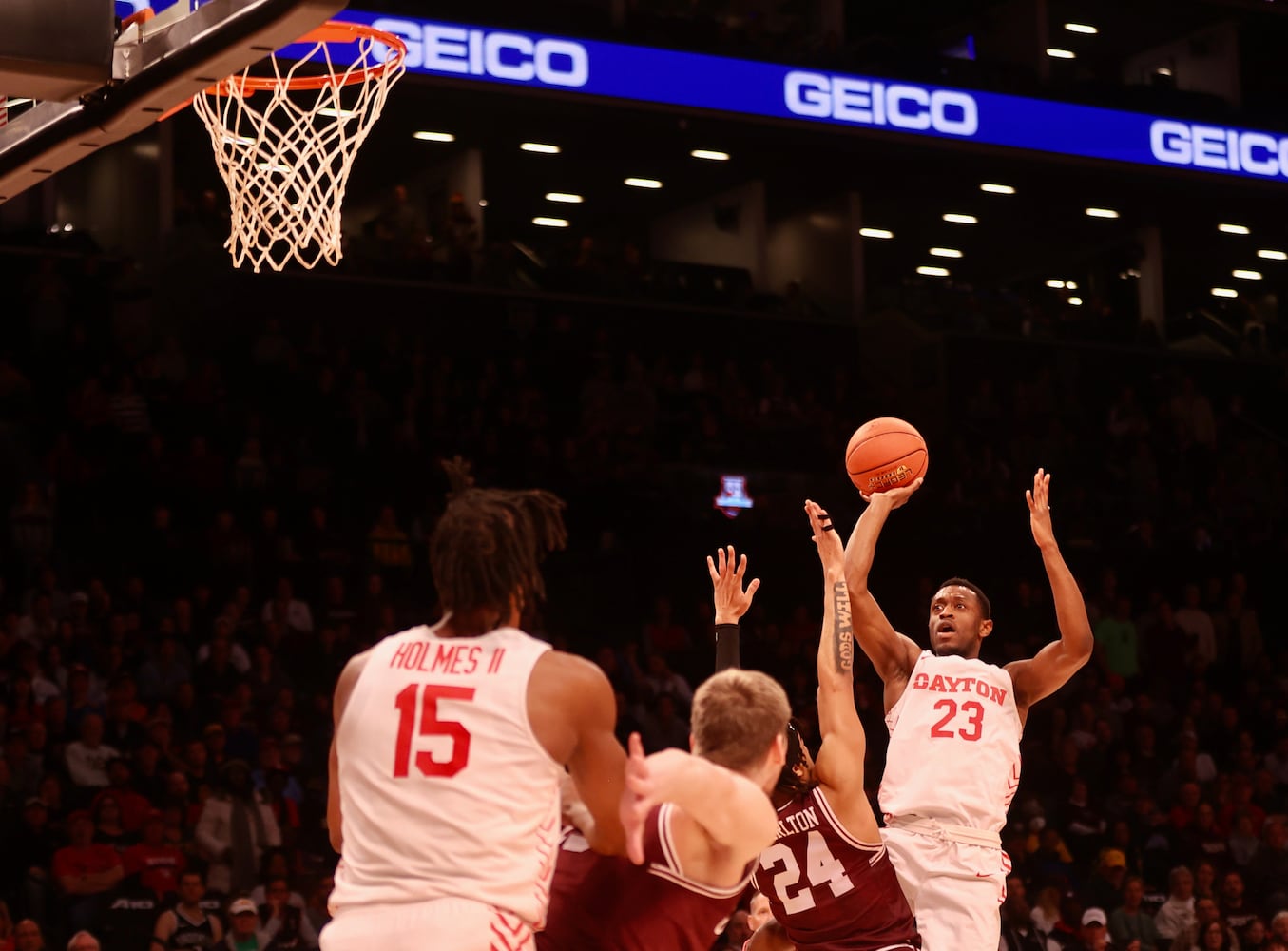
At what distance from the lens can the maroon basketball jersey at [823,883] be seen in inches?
233

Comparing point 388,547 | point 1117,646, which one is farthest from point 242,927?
point 1117,646

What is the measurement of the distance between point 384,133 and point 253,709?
1088 cm

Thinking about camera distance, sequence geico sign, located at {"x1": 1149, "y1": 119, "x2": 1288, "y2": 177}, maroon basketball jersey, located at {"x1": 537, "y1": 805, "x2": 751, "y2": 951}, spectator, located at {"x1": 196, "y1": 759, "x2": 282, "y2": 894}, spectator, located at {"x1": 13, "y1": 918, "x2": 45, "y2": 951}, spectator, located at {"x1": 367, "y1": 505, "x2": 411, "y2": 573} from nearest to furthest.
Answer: maroon basketball jersey, located at {"x1": 537, "y1": 805, "x2": 751, "y2": 951} < spectator, located at {"x1": 13, "y1": 918, "x2": 45, "y2": 951} < spectator, located at {"x1": 196, "y1": 759, "x2": 282, "y2": 894} < spectator, located at {"x1": 367, "y1": 505, "x2": 411, "y2": 573} < geico sign, located at {"x1": 1149, "y1": 119, "x2": 1288, "y2": 177}

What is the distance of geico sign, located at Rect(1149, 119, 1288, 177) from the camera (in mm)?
20766

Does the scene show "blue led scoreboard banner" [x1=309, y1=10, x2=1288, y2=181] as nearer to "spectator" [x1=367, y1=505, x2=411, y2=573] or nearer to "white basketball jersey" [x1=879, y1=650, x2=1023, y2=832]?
"spectator" [x1=367, y1=505, x2=411, y2=573]

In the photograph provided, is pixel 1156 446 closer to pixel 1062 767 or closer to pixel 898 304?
pixel 898 304

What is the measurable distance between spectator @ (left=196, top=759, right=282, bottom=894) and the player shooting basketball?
5.32 m

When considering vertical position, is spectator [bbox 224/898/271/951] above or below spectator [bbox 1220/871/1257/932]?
above

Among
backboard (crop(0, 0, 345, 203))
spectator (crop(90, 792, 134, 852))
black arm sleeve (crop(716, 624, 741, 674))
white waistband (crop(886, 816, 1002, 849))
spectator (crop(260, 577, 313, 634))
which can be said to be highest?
backboard (crop(0, 0, 345, 203))

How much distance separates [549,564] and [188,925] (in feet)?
19.3

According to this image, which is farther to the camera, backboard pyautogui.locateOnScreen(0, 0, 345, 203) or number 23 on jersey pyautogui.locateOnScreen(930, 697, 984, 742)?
number 23 on jersey pyautogui.locateOnScreen(930, 697, 984, 742)

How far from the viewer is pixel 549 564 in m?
15.3

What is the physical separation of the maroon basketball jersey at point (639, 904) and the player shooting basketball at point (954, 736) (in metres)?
2.36

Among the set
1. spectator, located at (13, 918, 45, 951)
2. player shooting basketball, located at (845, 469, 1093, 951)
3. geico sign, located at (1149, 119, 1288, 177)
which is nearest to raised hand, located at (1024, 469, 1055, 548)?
player shooting basketball, located at (845, 469, 1093, 951)
